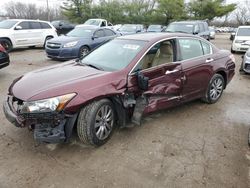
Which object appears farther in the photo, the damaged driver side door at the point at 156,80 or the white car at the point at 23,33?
the white car at the point at 23,33

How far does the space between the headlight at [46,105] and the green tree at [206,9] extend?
118ft

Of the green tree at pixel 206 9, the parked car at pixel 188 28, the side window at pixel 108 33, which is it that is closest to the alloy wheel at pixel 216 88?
the parked car at pixel 188 28

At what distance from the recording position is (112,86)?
3.42 m

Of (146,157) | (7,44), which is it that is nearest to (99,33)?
(7,44)

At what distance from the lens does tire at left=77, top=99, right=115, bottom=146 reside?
318cm

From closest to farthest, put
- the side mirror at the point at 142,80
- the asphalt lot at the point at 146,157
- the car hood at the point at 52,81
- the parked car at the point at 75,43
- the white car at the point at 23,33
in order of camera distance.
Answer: the asphalt lot at the point at 146,157, the car hood at the point at 52,81, the side mirror at the point at 142,80, the parked car at the point at 75,43, the white car at the point at 23,33

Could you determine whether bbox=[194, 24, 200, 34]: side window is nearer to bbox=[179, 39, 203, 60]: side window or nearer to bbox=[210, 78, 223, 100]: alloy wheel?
bbox=[210, 78, 223, 100]: alloy wheel

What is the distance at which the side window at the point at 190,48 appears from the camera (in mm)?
4437

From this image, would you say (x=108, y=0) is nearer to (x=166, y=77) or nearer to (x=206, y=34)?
(x=206, y=34)

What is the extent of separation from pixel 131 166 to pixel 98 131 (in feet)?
2.21

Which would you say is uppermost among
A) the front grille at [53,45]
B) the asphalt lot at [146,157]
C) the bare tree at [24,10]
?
the bare tree at [24,10]

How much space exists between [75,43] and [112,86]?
22.2 ft

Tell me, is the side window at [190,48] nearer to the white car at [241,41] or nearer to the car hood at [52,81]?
the car hood at [52,81]

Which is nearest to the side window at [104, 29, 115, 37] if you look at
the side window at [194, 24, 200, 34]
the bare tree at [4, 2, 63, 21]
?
the side window at [194, 24, 200, 34]
